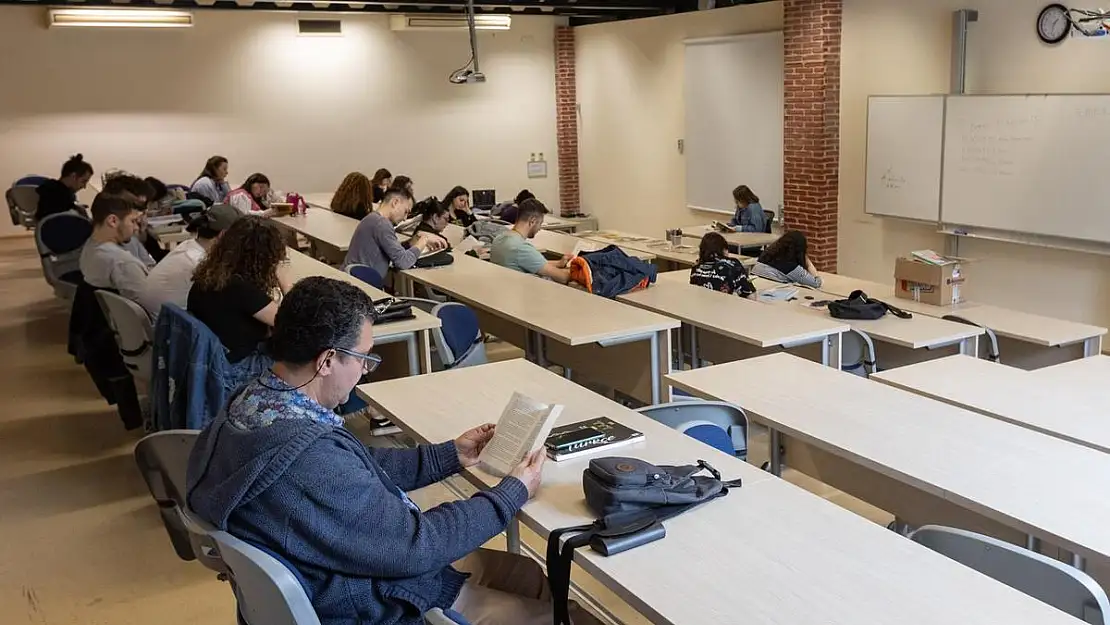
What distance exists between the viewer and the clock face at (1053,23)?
22.6 feet

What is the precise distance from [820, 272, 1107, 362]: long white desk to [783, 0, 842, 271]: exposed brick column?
3247 millimetres

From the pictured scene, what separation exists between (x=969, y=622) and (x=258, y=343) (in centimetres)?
304

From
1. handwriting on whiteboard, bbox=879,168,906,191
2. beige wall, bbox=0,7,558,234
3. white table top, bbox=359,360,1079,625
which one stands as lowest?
white table top, bbox=359,360,1079,625

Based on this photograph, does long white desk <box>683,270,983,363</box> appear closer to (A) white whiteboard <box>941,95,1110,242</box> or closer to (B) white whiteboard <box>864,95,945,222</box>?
(A) white whiteboard <box>941,95,1110,242</box>

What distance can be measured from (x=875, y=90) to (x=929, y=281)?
141 inches

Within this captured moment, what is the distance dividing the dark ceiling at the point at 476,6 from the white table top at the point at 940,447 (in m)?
7.98

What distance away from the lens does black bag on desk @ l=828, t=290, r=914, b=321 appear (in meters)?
4.94

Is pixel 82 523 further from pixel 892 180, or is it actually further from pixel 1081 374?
Answer: pixel 892 180

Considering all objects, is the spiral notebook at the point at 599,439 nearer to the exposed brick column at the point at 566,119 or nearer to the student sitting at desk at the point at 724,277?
the student sitting at desk at the point at 724,277

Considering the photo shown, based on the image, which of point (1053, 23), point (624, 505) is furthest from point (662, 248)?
point (624, 505)

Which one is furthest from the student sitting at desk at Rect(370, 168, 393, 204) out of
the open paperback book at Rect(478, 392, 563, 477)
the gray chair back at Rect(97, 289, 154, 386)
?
the open paperback book at Rect(478, 392, 563, 477)

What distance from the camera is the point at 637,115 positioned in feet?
40.4

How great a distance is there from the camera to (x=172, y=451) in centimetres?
279

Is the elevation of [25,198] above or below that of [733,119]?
below
